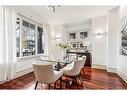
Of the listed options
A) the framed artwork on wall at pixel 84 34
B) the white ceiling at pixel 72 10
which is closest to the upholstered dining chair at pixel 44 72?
the white ceiling at pixel 72 10

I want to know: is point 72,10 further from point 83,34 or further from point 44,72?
point 44,72

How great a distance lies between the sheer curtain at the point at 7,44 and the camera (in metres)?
3.40

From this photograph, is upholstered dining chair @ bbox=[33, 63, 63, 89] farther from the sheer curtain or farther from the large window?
the large window

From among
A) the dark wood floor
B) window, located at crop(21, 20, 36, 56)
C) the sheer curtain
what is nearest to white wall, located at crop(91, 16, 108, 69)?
the dark wood floor

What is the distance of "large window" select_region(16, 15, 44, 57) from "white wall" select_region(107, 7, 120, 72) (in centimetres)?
365

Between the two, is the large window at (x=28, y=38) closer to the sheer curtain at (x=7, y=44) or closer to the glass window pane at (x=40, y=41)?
the glass window pane at (x=40, y=41)

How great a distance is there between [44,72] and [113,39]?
11.9 ft

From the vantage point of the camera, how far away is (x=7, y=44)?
3.58 metres

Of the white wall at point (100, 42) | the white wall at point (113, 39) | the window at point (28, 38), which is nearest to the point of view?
the white wall at point (113, 39)

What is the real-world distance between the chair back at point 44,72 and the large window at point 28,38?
237 cm

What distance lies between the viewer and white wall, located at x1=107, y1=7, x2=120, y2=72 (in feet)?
15.1

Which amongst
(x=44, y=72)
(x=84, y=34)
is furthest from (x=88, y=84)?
(x=84, y=34)
